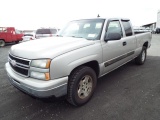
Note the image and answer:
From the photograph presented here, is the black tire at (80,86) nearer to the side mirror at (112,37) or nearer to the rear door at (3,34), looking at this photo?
the side mirror at (112,37)

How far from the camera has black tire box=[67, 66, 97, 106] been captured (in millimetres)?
2754

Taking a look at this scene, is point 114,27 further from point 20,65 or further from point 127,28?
point 20,65

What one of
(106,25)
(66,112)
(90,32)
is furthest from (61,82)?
(106,25)

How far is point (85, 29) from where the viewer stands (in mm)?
3816

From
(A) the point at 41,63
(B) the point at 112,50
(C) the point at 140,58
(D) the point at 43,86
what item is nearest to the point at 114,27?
(B) the point at 112,50

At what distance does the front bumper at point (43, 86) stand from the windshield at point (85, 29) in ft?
Answer: 4.61

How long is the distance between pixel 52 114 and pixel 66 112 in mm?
267

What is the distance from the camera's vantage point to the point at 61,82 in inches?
99.3

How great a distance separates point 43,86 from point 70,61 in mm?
623

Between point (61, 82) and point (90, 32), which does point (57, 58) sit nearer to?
point (61, 82)

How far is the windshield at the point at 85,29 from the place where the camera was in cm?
352

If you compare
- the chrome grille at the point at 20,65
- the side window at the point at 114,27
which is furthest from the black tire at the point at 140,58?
the chrome grille at the point at 20,65

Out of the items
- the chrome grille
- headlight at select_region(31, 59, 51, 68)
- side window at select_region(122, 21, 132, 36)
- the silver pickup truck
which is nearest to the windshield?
the silver pickup truck

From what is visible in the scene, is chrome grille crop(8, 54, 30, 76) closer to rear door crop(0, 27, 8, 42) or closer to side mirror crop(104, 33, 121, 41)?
side mirror crop(104, 33, 121, 41)
